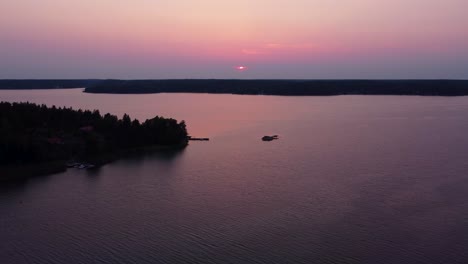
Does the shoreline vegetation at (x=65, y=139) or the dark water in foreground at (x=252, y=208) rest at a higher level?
the shoreline vegetation at (x=65, y=139)

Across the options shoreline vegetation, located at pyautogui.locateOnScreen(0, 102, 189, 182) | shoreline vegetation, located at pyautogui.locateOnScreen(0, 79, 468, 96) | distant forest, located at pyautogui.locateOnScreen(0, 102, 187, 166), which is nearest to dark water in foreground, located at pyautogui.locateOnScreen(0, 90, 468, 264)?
shoreline vegetation, located at pyautogui.locateOnScreen(0, 102, 189, 182)

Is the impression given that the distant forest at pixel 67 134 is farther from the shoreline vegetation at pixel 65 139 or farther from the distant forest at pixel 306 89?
the distant forest at pixel 306 89

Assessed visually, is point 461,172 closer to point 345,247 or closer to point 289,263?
point 345,247

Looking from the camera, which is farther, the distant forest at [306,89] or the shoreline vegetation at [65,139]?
the distant forest at [306,89]

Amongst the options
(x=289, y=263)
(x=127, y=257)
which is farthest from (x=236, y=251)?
(x=127, y=257)

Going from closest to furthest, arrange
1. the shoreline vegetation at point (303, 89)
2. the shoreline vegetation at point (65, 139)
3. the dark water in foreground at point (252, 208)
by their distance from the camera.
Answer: the dark water in foreground at point (252, 208)
the shoreline vegetation at point (65, 139)
the shoreline vegetation at point (303, 89)

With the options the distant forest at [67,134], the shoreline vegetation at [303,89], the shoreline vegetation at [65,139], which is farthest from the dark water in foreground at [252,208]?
the shoreline vegetation at [303,89]

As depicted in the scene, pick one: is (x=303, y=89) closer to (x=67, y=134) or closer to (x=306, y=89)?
(x=306, y=89)

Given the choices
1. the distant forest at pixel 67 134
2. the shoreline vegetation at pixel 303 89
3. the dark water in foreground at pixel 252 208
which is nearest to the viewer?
the dark water in foreground at pixel 252 208

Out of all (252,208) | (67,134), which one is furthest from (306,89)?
(252,208)
